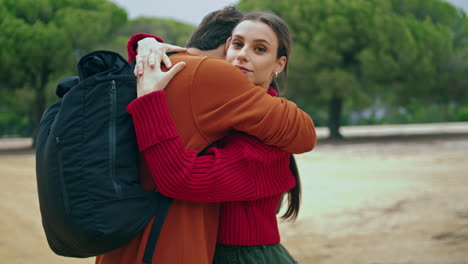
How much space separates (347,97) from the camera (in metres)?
20.5

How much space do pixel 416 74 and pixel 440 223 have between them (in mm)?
15061

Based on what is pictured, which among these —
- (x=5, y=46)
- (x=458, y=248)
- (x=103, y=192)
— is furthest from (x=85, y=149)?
(x=5, y=46)

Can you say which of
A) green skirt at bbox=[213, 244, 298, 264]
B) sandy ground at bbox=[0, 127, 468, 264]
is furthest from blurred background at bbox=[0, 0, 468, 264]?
green skirt at bbox=[213, 244, 298, 264]

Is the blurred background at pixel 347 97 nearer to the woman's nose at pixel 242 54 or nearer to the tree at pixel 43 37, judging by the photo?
the tree at pixel 43 37

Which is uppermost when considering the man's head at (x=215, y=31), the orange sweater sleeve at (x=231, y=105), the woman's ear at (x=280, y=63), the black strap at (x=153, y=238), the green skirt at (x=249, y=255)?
the man's head at (x=215, y=31)

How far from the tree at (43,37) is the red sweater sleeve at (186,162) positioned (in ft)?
57.9

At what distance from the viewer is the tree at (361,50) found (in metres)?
18.4

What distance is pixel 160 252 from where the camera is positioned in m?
1.38

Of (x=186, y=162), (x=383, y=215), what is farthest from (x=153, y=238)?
(x=383, y=215)

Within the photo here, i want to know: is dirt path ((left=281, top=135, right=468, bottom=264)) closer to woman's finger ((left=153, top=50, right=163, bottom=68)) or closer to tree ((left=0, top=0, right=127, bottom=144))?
woman's finger ((left=153, top=50, right=163, bottom=68))

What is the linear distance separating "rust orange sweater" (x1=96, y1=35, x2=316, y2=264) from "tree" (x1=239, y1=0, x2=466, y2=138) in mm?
17277

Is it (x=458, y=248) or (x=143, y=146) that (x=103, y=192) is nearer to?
(x=143, y=146)

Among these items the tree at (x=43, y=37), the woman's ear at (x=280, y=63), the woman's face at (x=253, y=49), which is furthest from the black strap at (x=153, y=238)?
the tree at (x=43, y=37)

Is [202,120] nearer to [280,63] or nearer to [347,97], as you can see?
[280,63]
